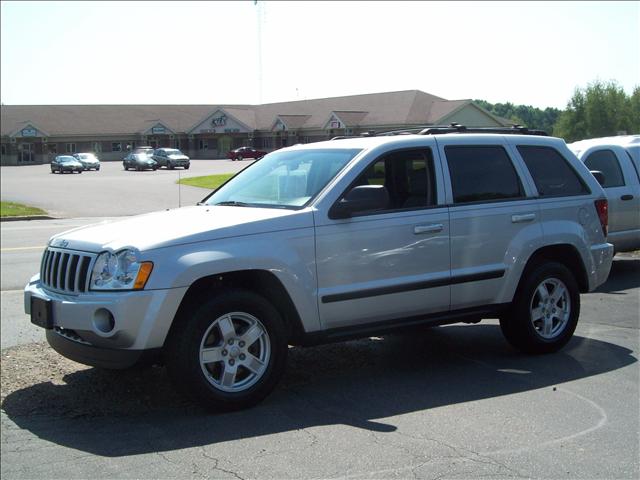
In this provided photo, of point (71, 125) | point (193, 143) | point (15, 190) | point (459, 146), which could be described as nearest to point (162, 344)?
point (459, 146)

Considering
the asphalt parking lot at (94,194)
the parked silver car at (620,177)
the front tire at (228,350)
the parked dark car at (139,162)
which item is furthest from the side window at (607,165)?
the asphalt parking lot at (94,194)

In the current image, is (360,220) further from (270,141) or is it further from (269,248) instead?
(270,141)

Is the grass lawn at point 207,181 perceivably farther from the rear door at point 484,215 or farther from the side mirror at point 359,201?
the side mirror at point 359,201

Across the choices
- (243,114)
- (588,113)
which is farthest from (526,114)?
(243,114)

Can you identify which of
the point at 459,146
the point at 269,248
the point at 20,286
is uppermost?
the point at 459,146

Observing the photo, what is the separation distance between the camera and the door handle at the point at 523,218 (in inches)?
262

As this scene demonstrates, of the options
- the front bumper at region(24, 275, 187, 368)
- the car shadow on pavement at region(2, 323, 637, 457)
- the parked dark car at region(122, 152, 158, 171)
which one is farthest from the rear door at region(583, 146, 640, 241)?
the parked dark car at region(122, 152, 158, 171)

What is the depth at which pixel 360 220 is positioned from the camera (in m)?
5.85

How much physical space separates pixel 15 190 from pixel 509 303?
29.3 meters

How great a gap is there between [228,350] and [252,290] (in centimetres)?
50

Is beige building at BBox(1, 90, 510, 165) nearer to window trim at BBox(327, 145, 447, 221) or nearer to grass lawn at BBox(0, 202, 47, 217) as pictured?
window trim at BBox(327, 145, 447, 221)

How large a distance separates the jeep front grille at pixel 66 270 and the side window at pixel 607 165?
8581mm

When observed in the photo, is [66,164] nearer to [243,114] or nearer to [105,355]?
[243,114]

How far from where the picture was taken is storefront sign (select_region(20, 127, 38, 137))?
17.4 metres
